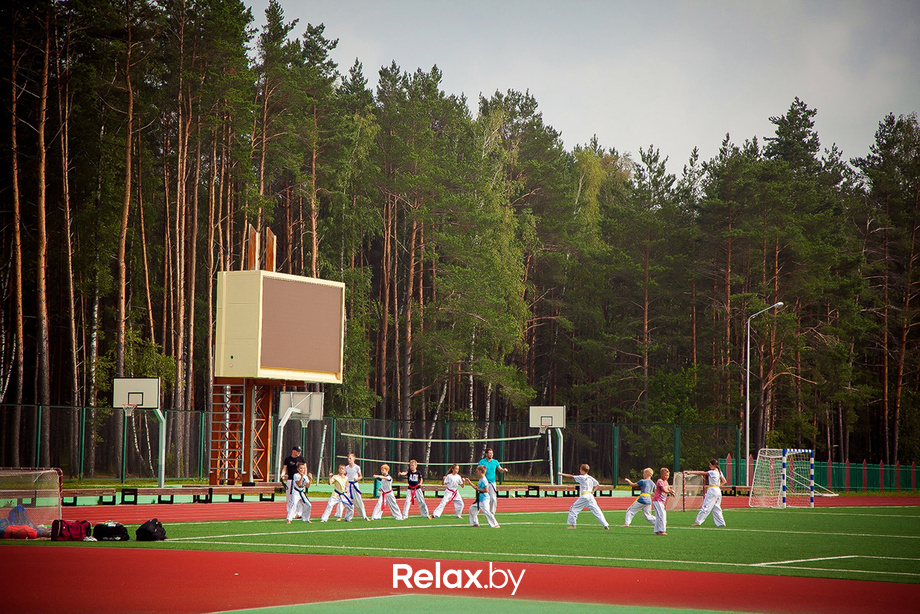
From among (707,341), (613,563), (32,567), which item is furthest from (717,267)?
(32,567)

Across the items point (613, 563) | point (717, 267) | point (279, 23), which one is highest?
point (279, 23)

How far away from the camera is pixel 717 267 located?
63.6 meters

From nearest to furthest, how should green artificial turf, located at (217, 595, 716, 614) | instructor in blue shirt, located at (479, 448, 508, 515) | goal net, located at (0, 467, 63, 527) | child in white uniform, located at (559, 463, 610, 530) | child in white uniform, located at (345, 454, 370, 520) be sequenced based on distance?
green artificial turf, located at (217, 595, 716, 614) → goal net, located at (0, 467, 63, 527) → child in white uniform, located at (559, 463, 610, 530) → instructor in blue shirt, located at (479, 448, 508, 515) → child in white uniform, located at (345, 454, 370, 520)

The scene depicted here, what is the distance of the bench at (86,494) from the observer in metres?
27.5

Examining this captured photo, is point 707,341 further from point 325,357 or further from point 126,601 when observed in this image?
point 126,601

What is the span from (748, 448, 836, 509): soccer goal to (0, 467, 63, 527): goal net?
79.6 ft

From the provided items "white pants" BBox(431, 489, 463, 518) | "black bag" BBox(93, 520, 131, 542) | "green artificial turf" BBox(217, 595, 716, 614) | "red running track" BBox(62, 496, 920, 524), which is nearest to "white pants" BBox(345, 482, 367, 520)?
"white pants" BBox(431, 489, 463, 518)

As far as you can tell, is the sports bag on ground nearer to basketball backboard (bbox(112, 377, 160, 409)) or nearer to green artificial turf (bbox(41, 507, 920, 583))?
green artificial turf (bbox(41, 507, 920, 583))

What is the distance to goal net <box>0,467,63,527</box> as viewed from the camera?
20359 mm

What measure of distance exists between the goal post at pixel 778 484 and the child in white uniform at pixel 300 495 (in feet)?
59.2

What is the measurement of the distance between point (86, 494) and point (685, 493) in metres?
21.1

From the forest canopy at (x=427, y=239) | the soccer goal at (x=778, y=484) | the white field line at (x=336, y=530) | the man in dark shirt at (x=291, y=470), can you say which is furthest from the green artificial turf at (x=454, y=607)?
the forest canopy at (x=427, y=239)

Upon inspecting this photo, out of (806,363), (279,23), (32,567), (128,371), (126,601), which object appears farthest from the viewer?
(806,363)

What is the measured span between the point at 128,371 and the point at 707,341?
38446mm
